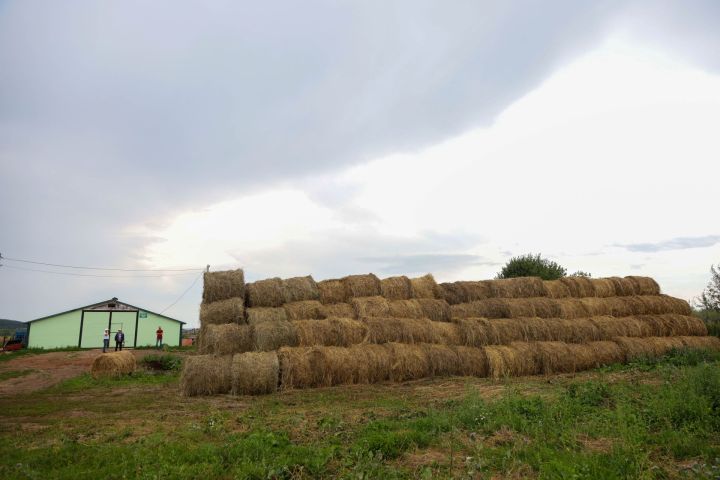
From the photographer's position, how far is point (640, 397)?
9.38 metres

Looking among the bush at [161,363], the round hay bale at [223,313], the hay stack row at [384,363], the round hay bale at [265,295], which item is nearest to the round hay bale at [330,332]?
the hay stack row at [384,363]

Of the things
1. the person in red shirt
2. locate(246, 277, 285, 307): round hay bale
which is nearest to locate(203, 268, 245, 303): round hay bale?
locate(246, 277, 285, 307): round hay bale

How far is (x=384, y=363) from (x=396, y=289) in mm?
4457

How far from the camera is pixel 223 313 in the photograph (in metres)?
17.8

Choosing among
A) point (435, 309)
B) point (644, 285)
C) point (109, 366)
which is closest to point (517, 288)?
point (435, 309)

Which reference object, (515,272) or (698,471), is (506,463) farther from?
(515,272)

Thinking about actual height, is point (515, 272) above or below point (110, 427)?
above

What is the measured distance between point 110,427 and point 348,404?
5.67 metres

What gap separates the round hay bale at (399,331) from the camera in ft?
55.1

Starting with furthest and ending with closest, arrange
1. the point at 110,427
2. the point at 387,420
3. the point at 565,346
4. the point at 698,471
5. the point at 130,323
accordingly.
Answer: the point at 130,323 → the point at 565,346 → the point at 110,427 → the point at 387,420 → the point at 698,471

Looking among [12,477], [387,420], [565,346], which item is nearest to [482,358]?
[565,346]

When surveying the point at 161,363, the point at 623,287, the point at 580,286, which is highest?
the point at 580,286

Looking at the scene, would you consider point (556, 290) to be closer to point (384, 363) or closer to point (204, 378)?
point (384, 363)

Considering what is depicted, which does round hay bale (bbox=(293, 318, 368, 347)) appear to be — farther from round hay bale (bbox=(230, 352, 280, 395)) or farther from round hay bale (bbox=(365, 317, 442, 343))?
round hay bale (bbox=(230, 352, 280, 395))
